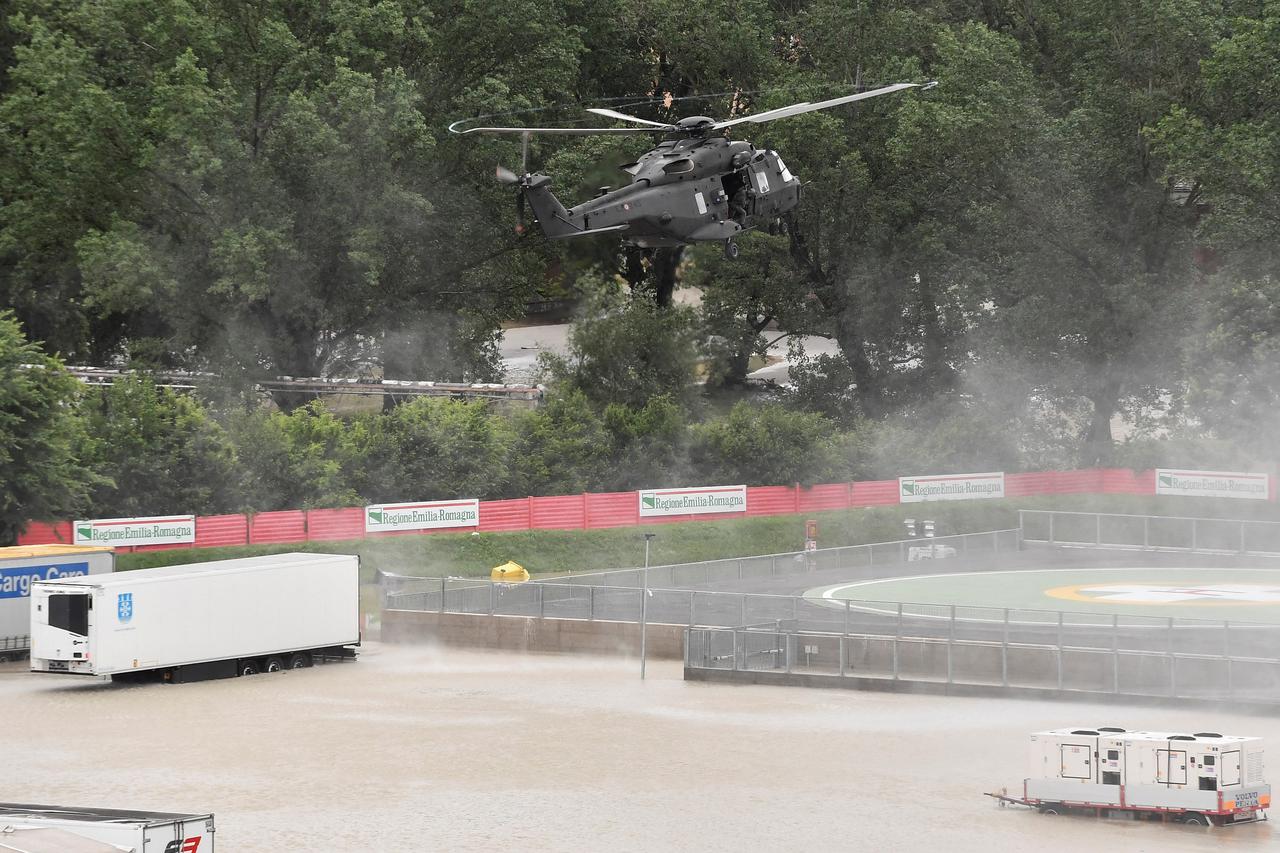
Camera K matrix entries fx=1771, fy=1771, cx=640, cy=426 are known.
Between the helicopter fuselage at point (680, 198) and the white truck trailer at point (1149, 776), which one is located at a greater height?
the helicopter fuselage at point (680, 198)

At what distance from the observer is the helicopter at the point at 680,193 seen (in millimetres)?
37781

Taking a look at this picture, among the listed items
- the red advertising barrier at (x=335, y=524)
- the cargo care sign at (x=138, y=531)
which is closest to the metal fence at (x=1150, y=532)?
the red advertising barrier at (x=335, y=524)

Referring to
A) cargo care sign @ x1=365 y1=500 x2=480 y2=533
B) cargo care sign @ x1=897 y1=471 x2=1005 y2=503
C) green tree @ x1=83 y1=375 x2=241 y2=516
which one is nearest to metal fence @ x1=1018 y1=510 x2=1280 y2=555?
cargo care sign @ x1=897 y1=471 x2=1005 y2=503

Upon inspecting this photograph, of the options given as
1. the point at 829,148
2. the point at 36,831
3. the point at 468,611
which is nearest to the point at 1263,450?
the point at 829,148

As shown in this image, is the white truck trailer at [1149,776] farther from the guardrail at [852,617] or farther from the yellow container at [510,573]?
the yellow container at [510,573]

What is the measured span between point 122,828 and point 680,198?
2275 centimetres

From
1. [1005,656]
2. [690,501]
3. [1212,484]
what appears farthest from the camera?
[1212,484]

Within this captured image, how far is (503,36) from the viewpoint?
87500 millimetres

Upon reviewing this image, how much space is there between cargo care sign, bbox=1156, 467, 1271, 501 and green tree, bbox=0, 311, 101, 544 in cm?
4380

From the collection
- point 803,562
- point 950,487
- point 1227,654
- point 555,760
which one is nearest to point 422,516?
point 803,562

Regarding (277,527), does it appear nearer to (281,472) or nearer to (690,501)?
(281,472)

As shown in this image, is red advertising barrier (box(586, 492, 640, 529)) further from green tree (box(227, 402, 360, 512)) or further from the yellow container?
the yellow container

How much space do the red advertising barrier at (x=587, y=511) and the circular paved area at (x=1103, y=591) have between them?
11.5 meters

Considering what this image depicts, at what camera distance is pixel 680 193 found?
38.9 meters
